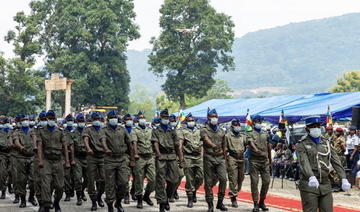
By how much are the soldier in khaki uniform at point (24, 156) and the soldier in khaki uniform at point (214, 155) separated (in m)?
4.02

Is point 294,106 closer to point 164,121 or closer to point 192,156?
point 192,156

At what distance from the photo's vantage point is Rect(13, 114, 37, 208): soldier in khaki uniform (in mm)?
14406

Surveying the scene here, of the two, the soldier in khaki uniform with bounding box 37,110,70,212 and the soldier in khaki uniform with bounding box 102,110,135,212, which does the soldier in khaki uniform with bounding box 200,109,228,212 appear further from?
the soldier in khaki uniform with bounding box 37,110,70,212

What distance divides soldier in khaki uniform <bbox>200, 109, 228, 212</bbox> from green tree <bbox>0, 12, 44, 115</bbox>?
35.7 m

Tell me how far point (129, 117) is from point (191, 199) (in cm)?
232

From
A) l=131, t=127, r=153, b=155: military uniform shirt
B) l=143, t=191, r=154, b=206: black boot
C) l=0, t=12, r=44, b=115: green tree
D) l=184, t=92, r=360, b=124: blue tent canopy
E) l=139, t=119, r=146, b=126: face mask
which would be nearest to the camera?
l=143, t=191, r=154, b=206: black boot

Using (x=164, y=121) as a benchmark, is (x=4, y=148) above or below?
below

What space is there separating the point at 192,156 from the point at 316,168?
668cm

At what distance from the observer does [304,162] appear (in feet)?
27.8

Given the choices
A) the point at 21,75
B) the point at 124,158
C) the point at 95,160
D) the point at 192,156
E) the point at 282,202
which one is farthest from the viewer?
the point at 21,75

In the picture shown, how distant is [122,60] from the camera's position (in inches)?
2498

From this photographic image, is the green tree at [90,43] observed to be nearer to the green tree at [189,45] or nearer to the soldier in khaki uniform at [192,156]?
the green tree at [189,45]

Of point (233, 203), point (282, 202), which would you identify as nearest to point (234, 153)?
point (233, 203)

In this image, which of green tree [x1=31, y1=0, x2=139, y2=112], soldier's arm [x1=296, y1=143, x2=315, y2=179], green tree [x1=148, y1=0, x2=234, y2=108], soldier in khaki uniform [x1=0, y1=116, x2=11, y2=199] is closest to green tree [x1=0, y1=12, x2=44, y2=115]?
green tree [x1=31, y1=0, x2=139, y2=112]
